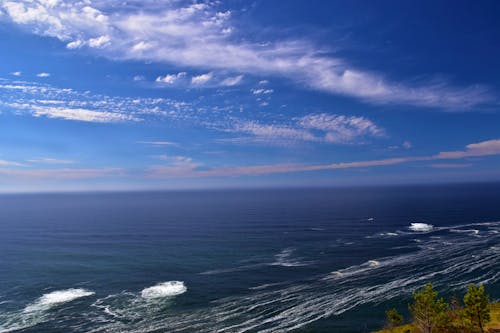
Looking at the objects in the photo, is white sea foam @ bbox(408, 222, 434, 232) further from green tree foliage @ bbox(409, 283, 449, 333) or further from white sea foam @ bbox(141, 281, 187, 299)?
white sea foam @ bbox(141, 281, 187, 299)

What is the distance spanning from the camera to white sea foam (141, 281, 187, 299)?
8719cm

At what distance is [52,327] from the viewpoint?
71.1 metres

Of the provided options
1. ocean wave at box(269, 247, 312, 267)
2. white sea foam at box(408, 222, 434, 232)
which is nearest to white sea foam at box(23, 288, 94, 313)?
ocean wave at box(269, 247, 312, 267)

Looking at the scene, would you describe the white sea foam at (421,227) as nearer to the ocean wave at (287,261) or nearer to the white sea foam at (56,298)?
the ocean wave at (287,261)

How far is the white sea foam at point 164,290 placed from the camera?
286 ft

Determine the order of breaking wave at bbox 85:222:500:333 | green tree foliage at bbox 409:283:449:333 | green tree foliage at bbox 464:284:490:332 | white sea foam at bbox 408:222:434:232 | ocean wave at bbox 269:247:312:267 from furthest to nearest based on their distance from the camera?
1. white sea foam at bbox 408:222:434:232
2. ocean wave at bbox 269:247:312:267
3. breaking wave at bbox 85:222:500:333
4. green tree foliage at bbox 409:283:449:333
5. green tree foliage at bbox 464:284:490:332

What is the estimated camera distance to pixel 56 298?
281 feet

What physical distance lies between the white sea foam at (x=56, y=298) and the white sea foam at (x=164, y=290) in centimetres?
1549

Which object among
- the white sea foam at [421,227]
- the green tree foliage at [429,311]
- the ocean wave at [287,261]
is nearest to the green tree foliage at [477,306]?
the green tree foliage at [429,311]

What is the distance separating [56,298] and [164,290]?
2736 cm

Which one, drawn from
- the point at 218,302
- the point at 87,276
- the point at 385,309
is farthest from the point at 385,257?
the point at 87,276

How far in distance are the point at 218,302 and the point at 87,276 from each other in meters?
Answer: 48.4

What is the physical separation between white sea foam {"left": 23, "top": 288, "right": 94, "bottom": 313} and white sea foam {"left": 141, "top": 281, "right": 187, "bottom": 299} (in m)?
15.5

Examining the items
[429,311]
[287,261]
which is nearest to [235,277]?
[287,261]
